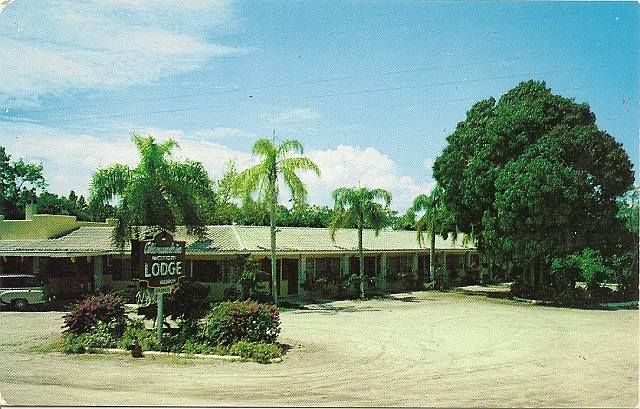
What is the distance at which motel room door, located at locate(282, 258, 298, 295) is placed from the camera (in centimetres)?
2875

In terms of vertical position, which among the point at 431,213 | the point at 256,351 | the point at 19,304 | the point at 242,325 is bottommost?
the point at 19,304

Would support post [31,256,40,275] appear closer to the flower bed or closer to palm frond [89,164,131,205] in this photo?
palm frond [89,164,131,205]

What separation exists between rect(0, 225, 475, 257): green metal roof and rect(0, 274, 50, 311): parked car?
150 cm

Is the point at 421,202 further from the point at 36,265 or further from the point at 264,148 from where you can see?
the point at 36,265

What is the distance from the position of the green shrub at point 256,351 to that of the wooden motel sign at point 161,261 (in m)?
2.37

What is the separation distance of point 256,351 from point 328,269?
55.7 ft

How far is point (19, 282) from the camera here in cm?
2405

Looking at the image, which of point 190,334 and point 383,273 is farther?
point 383,273

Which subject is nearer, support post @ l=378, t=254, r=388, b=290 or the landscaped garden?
the landscaped garden

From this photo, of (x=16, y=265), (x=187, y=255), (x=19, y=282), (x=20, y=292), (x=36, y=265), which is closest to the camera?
(x=20, y=292)

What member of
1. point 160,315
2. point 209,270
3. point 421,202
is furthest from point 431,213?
point 160,315

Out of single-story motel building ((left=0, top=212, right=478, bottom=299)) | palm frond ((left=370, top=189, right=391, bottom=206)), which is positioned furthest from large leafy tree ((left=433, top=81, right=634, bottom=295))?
single-story motel building ((left=0, top=212, right=478, bottom=299))

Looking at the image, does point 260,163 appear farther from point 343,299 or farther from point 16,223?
point 16,223

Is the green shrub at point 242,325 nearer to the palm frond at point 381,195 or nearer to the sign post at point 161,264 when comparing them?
the sign post at point 161,264
